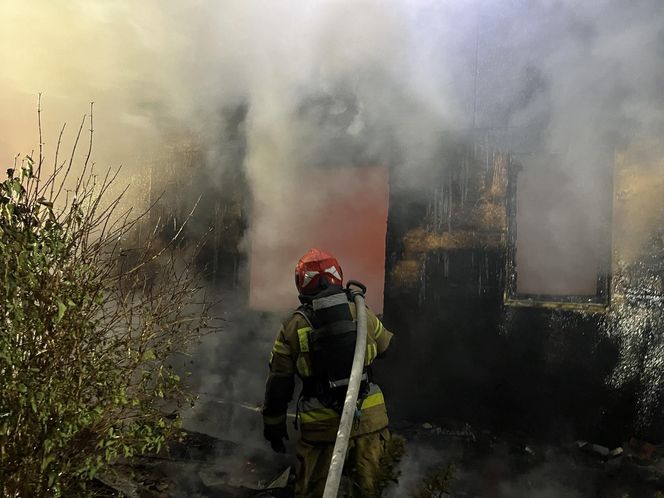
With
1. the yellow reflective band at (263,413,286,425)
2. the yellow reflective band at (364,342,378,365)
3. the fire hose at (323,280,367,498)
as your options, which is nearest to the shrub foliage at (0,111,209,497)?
the yellow reflective band at (263,413,286,425)

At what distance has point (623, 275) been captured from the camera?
564 centimetres

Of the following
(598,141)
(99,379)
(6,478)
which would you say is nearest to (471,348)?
(598,141)

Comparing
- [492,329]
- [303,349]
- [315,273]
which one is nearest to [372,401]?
[303,349]

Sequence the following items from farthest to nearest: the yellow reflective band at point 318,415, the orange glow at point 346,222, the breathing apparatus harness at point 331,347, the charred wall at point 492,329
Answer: the orange glow at point 346,222
the charred wall at point 492,329
the yellow reflective band at point 318,415
the breathing apparatus harness at point 331,347

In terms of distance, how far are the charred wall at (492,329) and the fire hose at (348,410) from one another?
3335 mm

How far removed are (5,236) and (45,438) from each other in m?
1.19

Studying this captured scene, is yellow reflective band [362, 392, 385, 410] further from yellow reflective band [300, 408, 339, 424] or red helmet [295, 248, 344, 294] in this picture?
red helmet [295, 248, 344, 294]

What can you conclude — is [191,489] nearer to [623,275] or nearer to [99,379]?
[99,379]

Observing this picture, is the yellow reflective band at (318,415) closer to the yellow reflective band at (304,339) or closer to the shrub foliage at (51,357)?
the yellow reflective band at (304,339)

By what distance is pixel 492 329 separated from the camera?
6.27 metres

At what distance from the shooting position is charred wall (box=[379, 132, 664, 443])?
18.1 feet

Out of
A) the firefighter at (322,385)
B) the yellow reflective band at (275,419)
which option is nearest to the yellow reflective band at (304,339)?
the firefighter at (322,385)

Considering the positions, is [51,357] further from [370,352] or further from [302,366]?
[370,352]

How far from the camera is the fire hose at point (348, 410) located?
2.62 m
